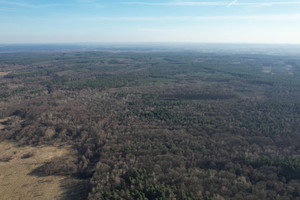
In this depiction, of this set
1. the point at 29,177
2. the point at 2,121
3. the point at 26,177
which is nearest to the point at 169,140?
the point at 29,177

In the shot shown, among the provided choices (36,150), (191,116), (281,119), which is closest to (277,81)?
(281,119)

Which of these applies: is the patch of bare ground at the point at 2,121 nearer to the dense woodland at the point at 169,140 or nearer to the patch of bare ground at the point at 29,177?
the dense woodland at the point at 169,140

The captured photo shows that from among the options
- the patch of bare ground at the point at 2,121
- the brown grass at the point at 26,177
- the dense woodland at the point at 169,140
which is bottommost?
the brown grass at the point at 26,177

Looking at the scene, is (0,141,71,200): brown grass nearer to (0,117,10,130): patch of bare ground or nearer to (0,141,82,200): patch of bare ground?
(0,141,82,200): patch of bare ground

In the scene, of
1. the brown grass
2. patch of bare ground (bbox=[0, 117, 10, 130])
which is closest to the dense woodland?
patch of bare ground (bbox=[0, 117, 10, 130])

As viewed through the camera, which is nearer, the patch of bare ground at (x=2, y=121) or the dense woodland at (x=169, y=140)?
the dense woodland at (x=169, y=140)

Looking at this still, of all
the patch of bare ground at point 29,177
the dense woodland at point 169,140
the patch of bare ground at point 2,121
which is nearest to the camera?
the dense woodland at point 169,140

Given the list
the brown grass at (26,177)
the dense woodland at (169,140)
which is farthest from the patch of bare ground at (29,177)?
the dense woodland at (169,140)

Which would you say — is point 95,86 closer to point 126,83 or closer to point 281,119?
point 126,83

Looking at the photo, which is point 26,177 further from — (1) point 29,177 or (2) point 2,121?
(2) point 2,121
